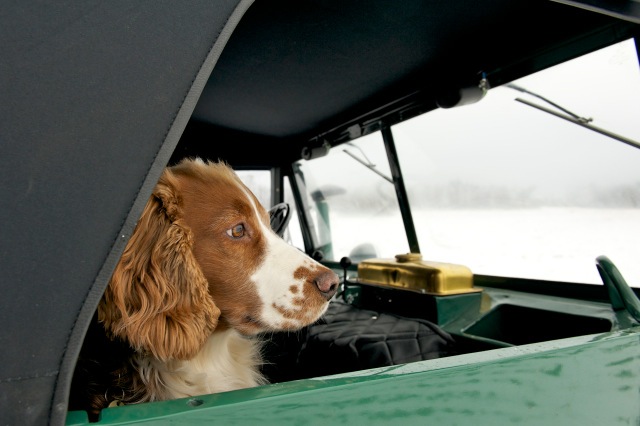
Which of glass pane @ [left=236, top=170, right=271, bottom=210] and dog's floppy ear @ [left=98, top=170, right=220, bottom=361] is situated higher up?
glass pane @ [left=236, top=170, right=271, bottom=210]

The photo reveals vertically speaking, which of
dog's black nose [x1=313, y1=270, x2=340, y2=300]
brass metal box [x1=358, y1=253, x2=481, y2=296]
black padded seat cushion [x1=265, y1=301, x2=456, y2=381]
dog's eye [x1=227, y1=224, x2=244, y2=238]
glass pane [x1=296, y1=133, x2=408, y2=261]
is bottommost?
black padded seat cushion [x1=265, y1=301, x2=456, y2=381]

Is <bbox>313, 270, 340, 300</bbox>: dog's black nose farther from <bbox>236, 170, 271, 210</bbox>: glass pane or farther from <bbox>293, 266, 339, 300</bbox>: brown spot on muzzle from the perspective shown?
<bbox>236, 170, 271, 210</bbox>: glass pane

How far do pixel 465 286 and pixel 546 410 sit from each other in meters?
1.51

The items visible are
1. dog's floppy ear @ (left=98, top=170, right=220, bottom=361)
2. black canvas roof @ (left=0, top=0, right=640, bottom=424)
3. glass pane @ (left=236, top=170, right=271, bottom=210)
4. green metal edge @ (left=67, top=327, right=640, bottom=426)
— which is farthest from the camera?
glass pane @ (left=236, top=170, right=271, bottom=210)

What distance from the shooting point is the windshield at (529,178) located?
7.39 feet

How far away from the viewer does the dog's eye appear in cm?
175

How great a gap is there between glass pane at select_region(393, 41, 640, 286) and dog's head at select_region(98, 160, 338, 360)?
5.01 ft

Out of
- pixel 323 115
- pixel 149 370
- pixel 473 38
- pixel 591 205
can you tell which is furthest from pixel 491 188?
pixel 149 370

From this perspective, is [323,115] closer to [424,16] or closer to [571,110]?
[424,16]

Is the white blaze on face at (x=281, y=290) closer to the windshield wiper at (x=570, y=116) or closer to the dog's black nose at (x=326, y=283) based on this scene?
the dog's black nose at (x=326, y=283)

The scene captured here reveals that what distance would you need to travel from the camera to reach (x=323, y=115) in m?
3.55

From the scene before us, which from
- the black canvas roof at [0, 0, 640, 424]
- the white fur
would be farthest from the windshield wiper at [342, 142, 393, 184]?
the black canvas roof at [0, 0, 640, 424]

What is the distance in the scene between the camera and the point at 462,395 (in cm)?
104

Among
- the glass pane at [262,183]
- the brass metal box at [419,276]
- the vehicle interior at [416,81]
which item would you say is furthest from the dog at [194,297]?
the glass pane at [262,183]
